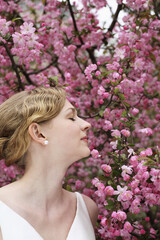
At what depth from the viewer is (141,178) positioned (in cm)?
201

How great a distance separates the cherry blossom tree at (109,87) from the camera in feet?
6.73

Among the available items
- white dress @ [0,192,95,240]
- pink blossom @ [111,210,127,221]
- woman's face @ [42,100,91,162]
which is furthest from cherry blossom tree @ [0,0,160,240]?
white dress @ [0,192,95,240]

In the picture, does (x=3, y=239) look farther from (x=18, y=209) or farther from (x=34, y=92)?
(x=34, y=92)

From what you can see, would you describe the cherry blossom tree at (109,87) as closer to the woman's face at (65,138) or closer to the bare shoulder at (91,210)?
the bare shoulder at (91,210)

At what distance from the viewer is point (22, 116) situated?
1902 mm

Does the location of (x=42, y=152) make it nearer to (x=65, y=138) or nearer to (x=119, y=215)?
(x=65, y=138)

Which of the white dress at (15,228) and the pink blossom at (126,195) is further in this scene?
the pink blossom at (126,195)

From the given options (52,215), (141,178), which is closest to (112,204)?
(141,178)

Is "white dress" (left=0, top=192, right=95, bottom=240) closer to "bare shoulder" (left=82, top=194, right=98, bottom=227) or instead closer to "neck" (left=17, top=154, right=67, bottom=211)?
"neck" (left=17, top=154, right=67, bottom=211)

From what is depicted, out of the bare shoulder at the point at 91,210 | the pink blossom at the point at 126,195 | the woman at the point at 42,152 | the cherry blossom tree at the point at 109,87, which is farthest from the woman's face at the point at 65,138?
the bare shoulder at the point at 91,210

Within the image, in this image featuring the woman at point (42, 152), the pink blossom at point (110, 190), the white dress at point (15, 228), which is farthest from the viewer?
the pink blossom at point (110, 190)

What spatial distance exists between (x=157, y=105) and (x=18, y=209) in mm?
2094

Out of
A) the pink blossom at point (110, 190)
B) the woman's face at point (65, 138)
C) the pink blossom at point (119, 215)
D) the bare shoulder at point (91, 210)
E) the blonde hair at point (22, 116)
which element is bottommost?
the bare shoulder at point (91, 210)

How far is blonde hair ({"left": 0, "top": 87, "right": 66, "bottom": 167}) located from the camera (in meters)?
1.89
